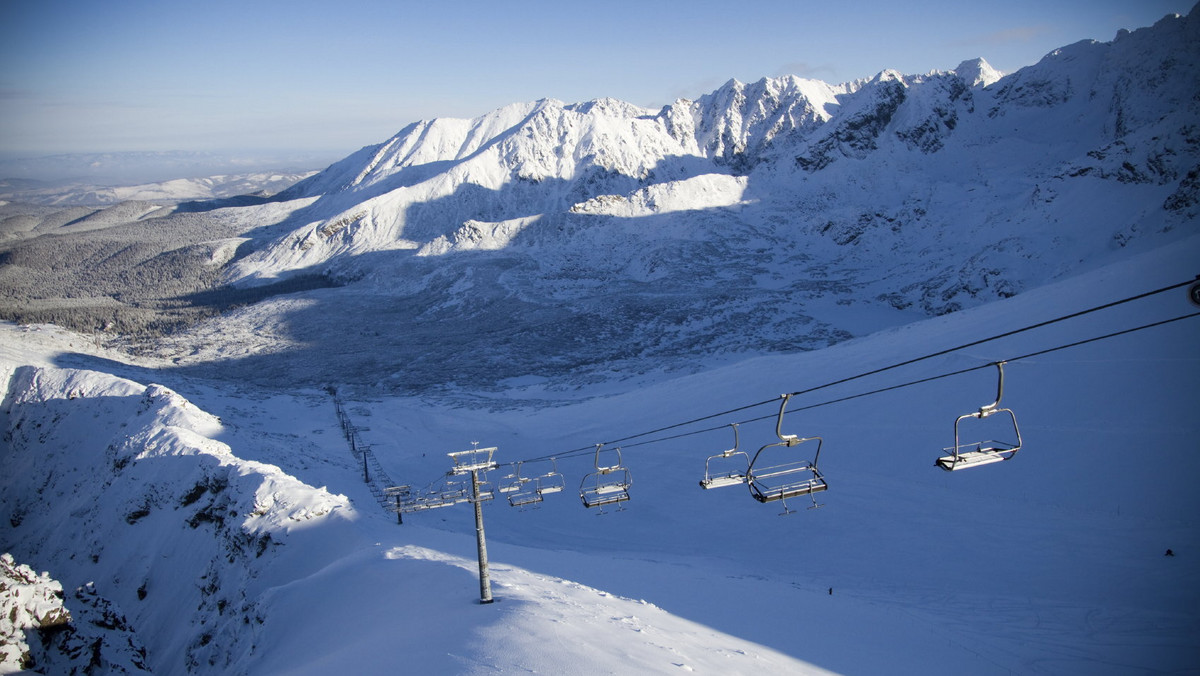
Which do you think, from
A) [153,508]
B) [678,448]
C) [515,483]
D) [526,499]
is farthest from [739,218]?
[153,508]

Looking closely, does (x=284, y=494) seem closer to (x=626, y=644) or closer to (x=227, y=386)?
(x=626, y=644)

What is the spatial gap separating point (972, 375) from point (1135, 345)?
7.27 m

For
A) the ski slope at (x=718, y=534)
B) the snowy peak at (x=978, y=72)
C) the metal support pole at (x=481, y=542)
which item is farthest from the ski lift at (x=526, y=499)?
the snowy peak at (x=978, y=72)

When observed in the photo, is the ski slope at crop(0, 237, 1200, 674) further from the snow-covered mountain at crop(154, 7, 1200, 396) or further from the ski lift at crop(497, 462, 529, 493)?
the snow-covered mountain at crop(154, 7, 1200, 396)

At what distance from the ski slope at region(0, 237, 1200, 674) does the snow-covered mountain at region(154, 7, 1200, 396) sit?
24.6 meters

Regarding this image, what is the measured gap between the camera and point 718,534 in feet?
83.6

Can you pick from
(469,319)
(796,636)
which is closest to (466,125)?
(469,319)

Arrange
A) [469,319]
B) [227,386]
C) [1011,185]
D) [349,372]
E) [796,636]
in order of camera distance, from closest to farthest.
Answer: [796,636] < [227,386] < [349,372] < [469,319] < [1011,185]

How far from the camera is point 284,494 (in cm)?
2258

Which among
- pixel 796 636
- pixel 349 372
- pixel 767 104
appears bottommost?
pixel 349 372

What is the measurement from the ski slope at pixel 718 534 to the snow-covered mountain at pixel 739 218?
24638 millimetres

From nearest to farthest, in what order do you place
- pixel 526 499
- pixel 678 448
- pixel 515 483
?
pixel 515 483
pixel 526 499
pixel 678 448

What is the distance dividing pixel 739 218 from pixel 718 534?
299 feet

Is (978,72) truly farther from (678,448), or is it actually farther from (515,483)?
(515,483)
